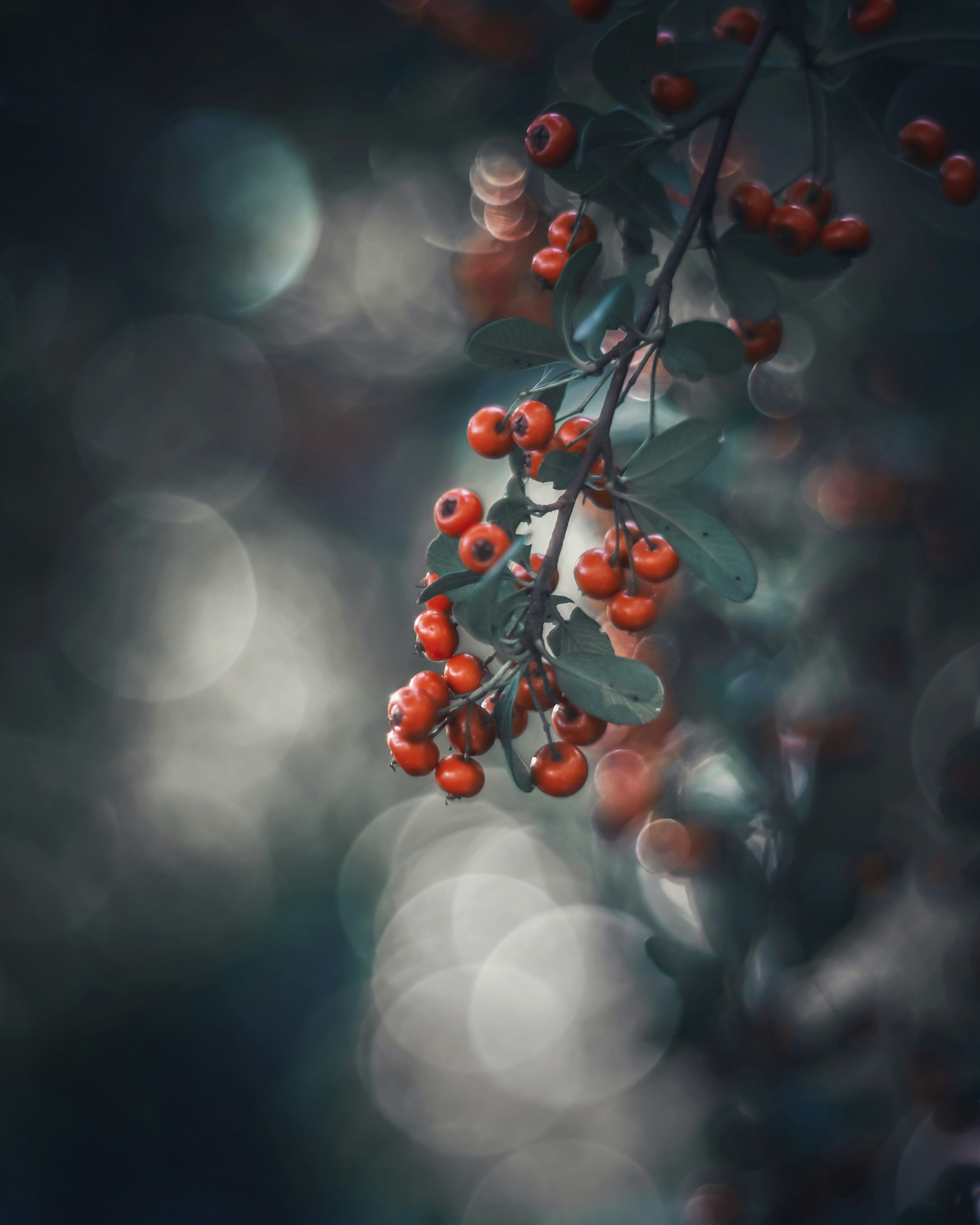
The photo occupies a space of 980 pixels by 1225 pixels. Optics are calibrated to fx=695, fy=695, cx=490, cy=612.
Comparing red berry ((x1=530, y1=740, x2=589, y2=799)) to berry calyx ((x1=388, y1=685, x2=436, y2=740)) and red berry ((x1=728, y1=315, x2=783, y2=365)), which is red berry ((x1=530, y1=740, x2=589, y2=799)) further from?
red berry ((x1=728, y1=315, x2=783, y2=365))

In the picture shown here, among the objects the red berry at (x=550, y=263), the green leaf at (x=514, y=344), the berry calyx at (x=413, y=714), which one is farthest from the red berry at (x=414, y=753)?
the red berry at (x=550, y=263)

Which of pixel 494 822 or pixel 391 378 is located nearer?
pixel 391 378

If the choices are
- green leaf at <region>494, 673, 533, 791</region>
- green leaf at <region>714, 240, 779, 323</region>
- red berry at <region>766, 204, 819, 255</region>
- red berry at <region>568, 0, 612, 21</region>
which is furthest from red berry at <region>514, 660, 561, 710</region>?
red berry at <region>568, 0, 612, 21</region>

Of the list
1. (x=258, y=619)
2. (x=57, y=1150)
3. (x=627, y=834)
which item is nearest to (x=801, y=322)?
(x=627, y=834)

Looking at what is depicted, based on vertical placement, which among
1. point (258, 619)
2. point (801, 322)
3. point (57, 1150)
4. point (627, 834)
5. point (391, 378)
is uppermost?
point (391, 378)

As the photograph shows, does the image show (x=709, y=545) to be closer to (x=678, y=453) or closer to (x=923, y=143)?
(x=678, y=453)

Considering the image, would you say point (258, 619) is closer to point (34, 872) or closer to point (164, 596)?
point (164, 596)
